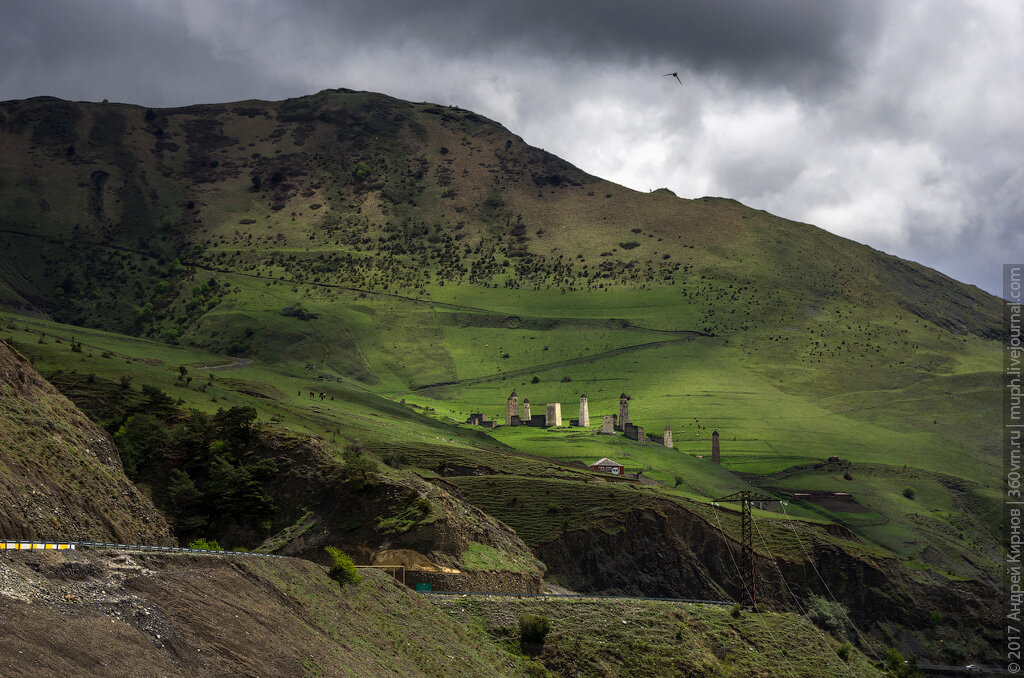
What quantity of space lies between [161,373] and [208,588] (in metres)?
67.8

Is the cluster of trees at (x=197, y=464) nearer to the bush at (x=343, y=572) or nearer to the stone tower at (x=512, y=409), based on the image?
the bush at (x=343, y=572)

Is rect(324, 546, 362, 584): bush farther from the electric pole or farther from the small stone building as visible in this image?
the small stone building

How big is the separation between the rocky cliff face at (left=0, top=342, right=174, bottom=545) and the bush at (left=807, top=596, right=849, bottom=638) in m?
68.1

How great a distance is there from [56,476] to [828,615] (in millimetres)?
76802

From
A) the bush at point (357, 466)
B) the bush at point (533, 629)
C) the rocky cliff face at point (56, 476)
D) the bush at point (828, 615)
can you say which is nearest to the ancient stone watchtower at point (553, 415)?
the bush at point (828, 615)

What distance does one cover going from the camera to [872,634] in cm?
10388

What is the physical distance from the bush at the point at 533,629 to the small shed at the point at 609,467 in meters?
69.5

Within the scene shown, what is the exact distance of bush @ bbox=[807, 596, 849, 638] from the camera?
9450cm

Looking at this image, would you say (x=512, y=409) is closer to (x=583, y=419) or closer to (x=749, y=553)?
(x=583, y=419)

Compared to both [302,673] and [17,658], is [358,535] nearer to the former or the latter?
[302,673]

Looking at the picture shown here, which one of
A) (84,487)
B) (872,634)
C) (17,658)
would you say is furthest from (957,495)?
(17,658)

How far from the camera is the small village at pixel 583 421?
515ft

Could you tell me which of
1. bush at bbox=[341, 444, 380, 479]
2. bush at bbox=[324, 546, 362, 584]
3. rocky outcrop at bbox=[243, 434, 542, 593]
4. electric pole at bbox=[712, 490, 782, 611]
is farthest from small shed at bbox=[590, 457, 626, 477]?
bush at bbox=[324, 546, 362, 584]

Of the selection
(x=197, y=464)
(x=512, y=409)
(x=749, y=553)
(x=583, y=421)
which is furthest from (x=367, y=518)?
(x=512, y=409)
